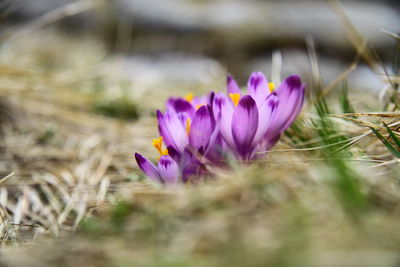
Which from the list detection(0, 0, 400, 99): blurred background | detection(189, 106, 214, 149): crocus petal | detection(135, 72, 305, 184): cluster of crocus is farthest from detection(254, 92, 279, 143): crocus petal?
detection(0, 0, 400, 99): blurred background

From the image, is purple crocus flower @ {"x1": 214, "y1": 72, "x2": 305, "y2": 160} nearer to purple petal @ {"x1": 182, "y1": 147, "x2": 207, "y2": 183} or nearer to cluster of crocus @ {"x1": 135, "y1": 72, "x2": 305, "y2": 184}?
cluster of crocus @ {"x1": 135, "y1": 72, "x2": 305, "y2": 184}

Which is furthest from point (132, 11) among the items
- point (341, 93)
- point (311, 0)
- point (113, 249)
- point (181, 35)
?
point (113, 249)

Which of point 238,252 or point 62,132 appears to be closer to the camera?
point 238,252

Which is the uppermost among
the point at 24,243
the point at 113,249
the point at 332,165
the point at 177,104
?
the point at 177,104

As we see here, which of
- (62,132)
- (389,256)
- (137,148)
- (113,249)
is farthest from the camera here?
(62,132)

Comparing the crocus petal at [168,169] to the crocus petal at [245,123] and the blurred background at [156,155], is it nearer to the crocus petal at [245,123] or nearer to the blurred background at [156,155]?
the blurred background at [156,155]

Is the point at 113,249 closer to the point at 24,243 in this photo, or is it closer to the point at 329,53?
the point at 24,243
